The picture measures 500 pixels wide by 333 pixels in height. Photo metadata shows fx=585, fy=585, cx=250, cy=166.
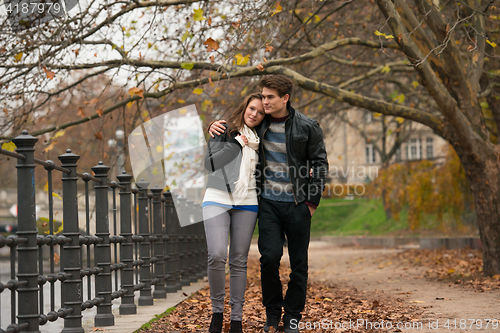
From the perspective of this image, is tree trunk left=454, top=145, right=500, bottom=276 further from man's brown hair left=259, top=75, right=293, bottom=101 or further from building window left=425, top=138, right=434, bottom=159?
building window left=425, top=138, right=434, bottom=159

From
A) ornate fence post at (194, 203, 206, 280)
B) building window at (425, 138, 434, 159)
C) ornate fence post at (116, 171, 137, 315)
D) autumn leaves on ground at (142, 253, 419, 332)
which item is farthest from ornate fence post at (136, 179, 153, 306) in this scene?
building window at (425, 138, 434, 159)

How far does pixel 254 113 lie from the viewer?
181 inches

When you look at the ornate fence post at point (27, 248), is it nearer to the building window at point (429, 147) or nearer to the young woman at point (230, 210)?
the young woman at point (230, 210)

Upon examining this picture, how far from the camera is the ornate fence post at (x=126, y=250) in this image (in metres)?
6.25

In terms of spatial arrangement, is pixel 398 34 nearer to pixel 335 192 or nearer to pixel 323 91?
pixel 323 91

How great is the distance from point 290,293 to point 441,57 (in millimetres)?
5366

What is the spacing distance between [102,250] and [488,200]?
5.75m

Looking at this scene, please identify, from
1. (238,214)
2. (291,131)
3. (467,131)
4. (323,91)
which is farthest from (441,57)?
(238,214)

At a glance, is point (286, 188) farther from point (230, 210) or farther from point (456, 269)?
point (456, 269)

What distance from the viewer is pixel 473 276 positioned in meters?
8.97

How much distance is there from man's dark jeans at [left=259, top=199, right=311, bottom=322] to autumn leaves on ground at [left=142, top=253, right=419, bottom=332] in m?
0.32

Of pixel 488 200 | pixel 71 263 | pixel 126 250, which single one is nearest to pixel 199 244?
pixel 126 250

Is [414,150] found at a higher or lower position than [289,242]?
higher

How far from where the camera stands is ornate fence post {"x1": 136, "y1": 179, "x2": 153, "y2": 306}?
23.2ft
